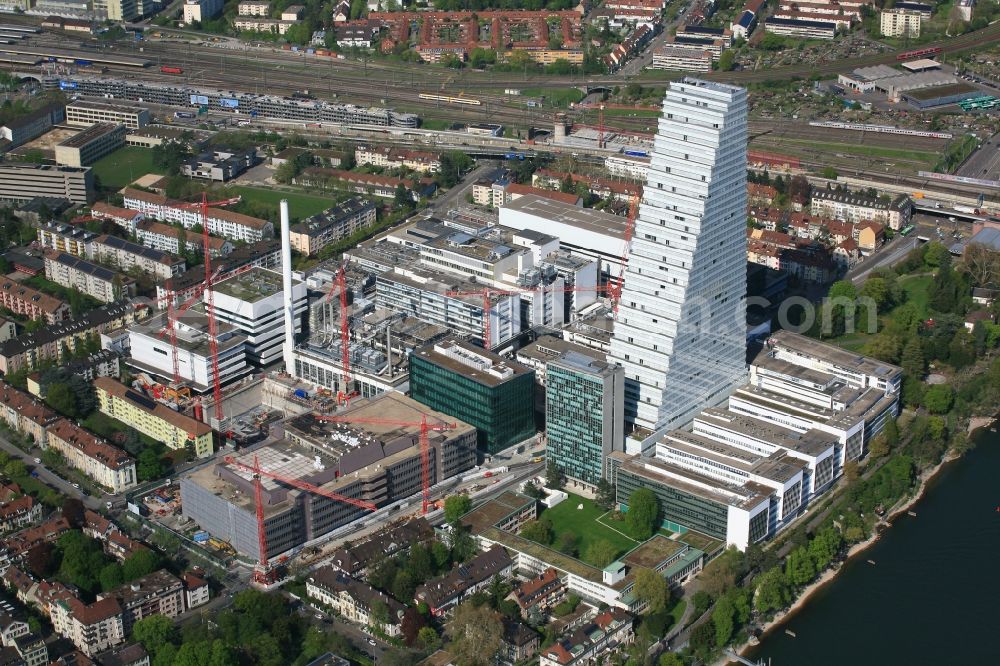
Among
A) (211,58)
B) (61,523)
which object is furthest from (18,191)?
(61,523)

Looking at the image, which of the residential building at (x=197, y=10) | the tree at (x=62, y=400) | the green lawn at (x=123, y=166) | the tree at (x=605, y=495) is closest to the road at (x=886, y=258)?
the tree at (x=605, y=495)

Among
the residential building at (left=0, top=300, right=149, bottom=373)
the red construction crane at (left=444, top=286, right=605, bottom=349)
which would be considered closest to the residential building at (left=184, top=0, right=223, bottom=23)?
the residential building at (left=0, top=300, right=149, bottom=373)

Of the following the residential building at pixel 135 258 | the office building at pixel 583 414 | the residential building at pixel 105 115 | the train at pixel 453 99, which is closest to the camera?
the office building at pixel 583 414

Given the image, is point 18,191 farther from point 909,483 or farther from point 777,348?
point 909,483

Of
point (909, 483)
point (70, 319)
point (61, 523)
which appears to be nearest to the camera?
point (61, 523)

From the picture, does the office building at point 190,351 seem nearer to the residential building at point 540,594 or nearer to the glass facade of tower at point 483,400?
the glass facade of tower at point 483,400

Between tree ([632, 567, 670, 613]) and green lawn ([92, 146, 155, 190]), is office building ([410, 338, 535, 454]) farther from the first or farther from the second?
green lawn ([92, 146, 155, 190])
